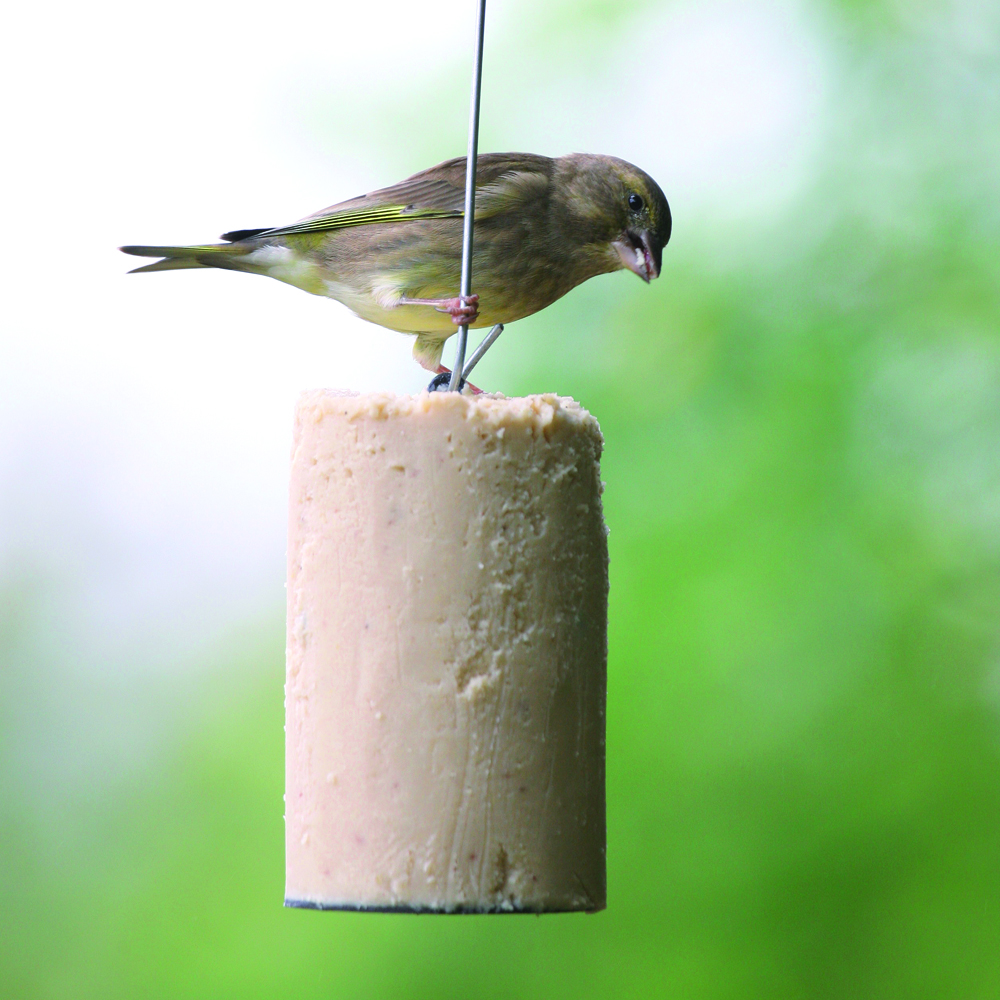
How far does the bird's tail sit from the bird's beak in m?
0.68

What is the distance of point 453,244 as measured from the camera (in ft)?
7.18

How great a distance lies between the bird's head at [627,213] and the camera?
2283 mm

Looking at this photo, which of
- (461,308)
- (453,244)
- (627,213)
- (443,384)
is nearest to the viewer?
(461,308)

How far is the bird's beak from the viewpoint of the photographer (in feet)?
7.48

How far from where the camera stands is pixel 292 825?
6.11 feet

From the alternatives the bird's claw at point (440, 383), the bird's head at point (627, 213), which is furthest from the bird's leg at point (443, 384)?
the bird's head at point (627, 213)

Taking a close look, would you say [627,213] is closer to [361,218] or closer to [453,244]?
[453,244]

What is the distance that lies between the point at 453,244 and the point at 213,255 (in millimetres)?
449

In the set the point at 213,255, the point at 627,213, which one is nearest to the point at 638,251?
the point at 627,213

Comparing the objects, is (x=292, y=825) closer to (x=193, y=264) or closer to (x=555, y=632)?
(x=555, y=632)

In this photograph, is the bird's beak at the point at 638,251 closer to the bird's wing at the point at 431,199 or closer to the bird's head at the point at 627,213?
the bird's head at the point at 627,213

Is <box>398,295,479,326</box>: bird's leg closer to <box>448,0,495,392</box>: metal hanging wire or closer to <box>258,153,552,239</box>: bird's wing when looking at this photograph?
<box>448,0,495,392</box>: metal hanging wire

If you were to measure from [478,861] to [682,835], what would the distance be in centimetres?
342

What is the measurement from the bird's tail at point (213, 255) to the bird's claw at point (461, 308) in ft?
1.51
